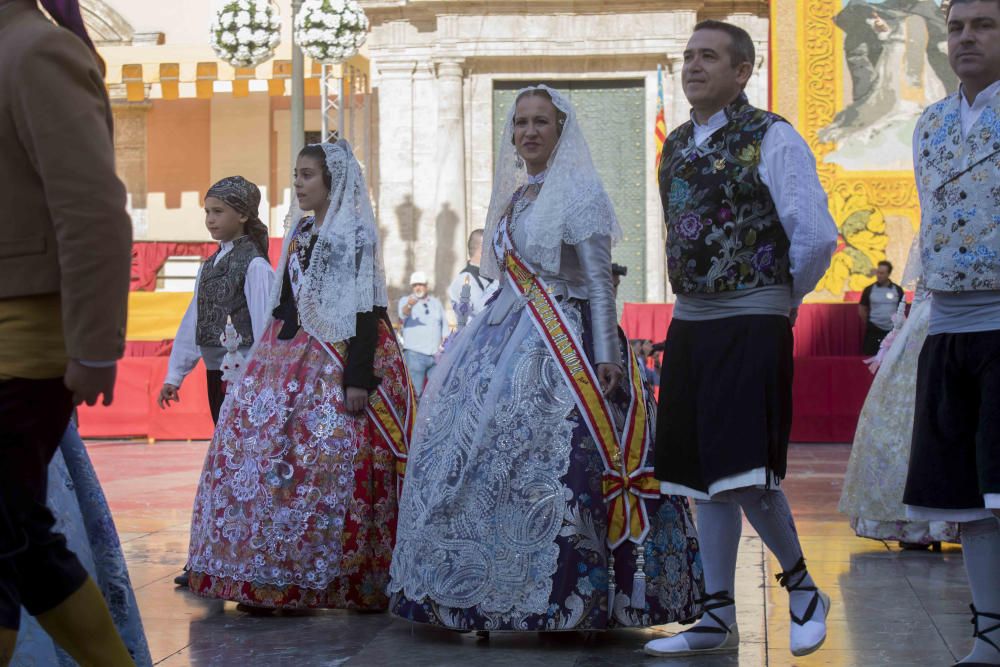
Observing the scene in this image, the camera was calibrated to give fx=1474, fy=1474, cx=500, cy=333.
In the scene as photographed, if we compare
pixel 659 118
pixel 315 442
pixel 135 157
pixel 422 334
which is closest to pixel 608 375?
pixel 315 442

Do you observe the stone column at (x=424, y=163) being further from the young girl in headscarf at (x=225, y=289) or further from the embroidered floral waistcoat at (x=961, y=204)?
the embroidered floral waistcoat at (x=961, y=204)

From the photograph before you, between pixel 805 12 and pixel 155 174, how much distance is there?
8.92 metres

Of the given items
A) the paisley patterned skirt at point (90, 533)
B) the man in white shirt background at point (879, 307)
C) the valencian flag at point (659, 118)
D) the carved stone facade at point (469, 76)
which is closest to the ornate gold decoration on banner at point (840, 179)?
the carved stone facade at point (469, 76)

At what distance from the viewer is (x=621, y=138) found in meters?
18.1

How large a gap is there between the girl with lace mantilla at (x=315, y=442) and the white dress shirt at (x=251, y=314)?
25 centimetres

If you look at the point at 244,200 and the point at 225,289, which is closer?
the point at 225,289

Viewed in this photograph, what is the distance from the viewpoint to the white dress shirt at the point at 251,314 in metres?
5.48

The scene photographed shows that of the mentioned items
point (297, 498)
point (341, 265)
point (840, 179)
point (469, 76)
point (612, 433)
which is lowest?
point (297, 498)

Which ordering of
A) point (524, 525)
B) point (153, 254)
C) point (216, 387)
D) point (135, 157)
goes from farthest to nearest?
point (135, 157) < point (153, 254) < point (216, 387) < point (524, 525)

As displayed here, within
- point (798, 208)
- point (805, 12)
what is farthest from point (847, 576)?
point (805, 12)

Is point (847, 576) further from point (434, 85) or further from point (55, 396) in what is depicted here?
point (434, 85)

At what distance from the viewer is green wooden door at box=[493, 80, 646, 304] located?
1800 centimetres

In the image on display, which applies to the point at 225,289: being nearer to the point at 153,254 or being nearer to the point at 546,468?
the point at 546,468

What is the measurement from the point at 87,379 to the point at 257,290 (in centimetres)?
297
